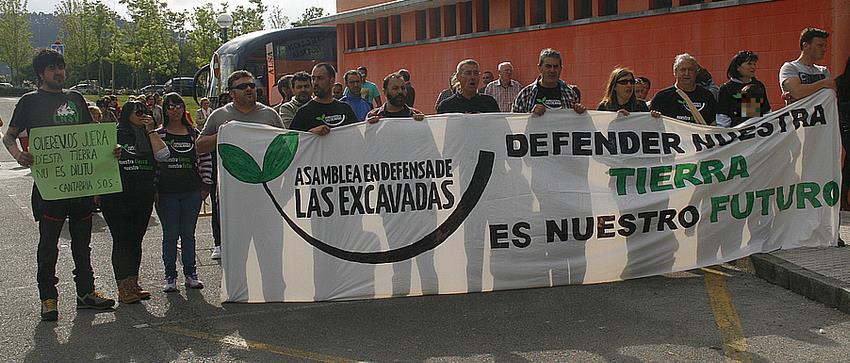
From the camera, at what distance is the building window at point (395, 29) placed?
23641 millimetres

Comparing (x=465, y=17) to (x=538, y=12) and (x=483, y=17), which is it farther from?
(x=538, y=12)

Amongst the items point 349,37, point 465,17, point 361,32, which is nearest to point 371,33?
point 361,32

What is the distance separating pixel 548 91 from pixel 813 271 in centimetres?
262

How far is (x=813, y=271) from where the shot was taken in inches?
270

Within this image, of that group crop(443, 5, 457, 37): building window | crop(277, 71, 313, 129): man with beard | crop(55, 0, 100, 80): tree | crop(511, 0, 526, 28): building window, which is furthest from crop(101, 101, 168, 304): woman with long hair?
crop(55, 0, 100, 80): tree

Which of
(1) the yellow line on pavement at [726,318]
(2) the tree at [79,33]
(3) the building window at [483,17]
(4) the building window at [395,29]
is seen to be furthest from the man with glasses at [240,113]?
(2) the tree at [79,33]

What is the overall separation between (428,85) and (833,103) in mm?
14777

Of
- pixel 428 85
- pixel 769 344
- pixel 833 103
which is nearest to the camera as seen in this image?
pixel 769 344

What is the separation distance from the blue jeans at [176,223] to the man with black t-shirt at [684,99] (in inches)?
158

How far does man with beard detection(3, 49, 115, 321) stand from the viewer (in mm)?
6695

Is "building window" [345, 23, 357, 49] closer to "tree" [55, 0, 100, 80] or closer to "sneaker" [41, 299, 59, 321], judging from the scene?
"sneaker" [41, 299, 59, 321]

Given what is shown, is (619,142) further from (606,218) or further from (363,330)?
(363,330)

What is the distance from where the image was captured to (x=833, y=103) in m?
7.74

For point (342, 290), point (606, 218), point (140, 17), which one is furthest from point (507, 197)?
point (140, 17)
